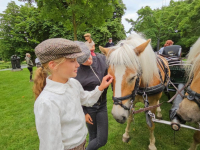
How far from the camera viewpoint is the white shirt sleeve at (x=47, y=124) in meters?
0.88

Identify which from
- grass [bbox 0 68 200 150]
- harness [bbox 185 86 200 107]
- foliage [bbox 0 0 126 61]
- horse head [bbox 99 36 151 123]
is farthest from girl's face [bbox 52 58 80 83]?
foliage [bbox 0 0 126 61]

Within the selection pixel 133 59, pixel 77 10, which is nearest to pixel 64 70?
pixel 133 59

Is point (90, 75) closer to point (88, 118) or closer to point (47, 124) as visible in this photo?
point (88, 118)

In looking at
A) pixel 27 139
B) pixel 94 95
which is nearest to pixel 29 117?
pixel 27 139

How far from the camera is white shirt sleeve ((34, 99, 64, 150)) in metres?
0.88

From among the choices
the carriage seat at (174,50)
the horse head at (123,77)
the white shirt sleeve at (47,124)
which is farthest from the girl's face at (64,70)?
the carriage seat at (174,50)

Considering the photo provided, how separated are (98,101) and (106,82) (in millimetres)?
563

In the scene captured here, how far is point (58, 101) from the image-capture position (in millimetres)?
972

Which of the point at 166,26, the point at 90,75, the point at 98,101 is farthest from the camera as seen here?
the point at 166,26

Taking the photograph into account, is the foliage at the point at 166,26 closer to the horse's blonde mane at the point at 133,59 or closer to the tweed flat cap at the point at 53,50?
the horse's blonde mane at the point at 133,59

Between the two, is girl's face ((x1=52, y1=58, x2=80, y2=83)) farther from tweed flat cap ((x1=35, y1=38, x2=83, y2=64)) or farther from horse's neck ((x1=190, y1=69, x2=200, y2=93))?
horse's neck ((x1=190, y1=69, x2=200, y2=93))

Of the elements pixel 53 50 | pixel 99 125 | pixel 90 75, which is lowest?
pixel 99 125

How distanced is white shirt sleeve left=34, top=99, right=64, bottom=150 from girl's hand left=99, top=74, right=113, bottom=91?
0.67m

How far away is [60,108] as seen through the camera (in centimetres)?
Answer: 97
